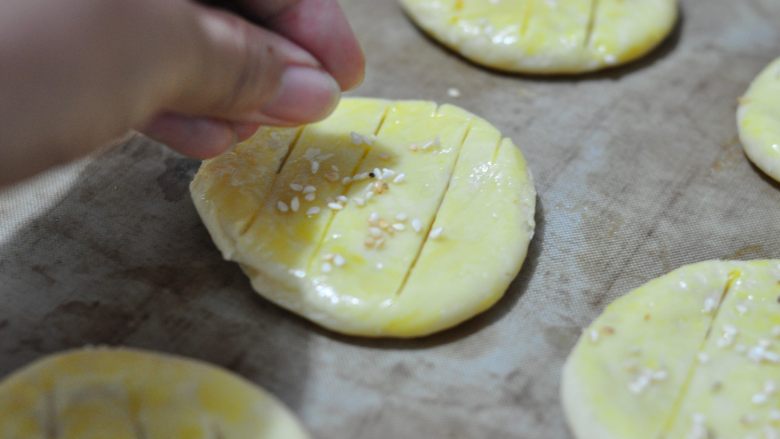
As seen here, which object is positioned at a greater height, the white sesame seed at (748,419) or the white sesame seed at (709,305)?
the white sesame seed at (709,305)

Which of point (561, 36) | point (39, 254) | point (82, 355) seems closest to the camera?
point (82, 355)

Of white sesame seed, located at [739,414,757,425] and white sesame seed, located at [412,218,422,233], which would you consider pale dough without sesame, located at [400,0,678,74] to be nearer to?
white sesame seed, located at [412,218,422,233]

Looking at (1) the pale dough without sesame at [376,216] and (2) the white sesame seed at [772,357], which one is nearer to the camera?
(2) the white sesame seed at [772,357]

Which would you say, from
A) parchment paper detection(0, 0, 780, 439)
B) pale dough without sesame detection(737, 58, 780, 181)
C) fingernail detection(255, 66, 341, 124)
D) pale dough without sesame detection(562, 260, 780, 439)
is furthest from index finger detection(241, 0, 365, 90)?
pale dough without sesame detection(737, 58, 780, 181)

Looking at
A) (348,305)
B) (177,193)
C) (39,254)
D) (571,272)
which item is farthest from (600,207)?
(39,254)

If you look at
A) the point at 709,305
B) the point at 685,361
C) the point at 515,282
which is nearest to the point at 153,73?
the point at 515,282

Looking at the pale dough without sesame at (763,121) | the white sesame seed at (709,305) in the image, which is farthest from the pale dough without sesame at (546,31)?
the white sesame seed at (709,305)

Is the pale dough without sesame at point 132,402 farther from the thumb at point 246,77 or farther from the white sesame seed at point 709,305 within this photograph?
the white sesame seed at point 709,305

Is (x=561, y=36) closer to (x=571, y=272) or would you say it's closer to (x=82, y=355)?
(x=571, y=272)
